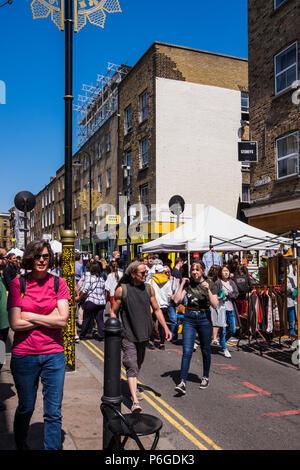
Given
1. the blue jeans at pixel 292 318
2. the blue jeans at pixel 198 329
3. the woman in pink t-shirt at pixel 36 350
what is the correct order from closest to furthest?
the woman in pink t-shirt at pixel 36 350 → the blue jeans at pixel 198 329 → the blue jeans at pixel 292 318

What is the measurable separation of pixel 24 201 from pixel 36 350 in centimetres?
552

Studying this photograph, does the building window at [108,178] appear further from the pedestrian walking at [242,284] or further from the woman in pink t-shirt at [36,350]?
the woman in pink t-shirt at [36,350]

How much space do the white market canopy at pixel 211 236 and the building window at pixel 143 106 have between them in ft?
47.1

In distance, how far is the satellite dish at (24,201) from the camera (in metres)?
8.35

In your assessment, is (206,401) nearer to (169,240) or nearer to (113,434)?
(113,434)

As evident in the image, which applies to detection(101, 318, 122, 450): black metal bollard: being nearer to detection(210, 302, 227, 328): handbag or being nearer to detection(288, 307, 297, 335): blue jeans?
detection(210, 302, 227, 328): handbag

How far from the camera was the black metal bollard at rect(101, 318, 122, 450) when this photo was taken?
346cm

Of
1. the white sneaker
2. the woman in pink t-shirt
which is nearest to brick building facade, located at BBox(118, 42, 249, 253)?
the white sneaker

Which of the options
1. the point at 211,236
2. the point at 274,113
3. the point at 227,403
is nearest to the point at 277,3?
the point at 274,113

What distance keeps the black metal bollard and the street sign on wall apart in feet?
49.9

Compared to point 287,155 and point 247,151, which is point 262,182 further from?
point 287,155

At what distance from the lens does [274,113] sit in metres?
16.9

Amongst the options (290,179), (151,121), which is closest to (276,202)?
(290,179)

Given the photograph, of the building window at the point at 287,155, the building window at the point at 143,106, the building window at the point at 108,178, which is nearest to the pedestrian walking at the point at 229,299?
the building window at the point at 287,155
